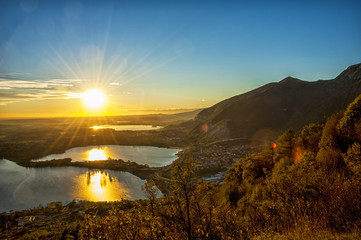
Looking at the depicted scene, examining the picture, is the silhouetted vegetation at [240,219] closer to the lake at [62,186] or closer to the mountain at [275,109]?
the lake at [62,186]

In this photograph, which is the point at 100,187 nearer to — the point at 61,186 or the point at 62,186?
the point at 62,186

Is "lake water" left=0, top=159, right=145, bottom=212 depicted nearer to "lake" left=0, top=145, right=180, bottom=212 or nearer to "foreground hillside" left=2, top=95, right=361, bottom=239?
"lake" left=0, top=145, right=180, bottom=212

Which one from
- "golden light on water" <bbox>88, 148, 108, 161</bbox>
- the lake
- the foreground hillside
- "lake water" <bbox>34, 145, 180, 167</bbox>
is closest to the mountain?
"lake water" <bbox>34, 145, 180, 167</bbox>

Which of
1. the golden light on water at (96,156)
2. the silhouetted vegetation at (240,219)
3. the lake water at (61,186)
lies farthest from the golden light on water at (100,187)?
the silhouetted vegetation at (240,219)

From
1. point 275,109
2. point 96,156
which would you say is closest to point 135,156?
point 96,156

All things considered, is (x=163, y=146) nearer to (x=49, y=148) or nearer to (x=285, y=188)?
(x=49, y=148)
